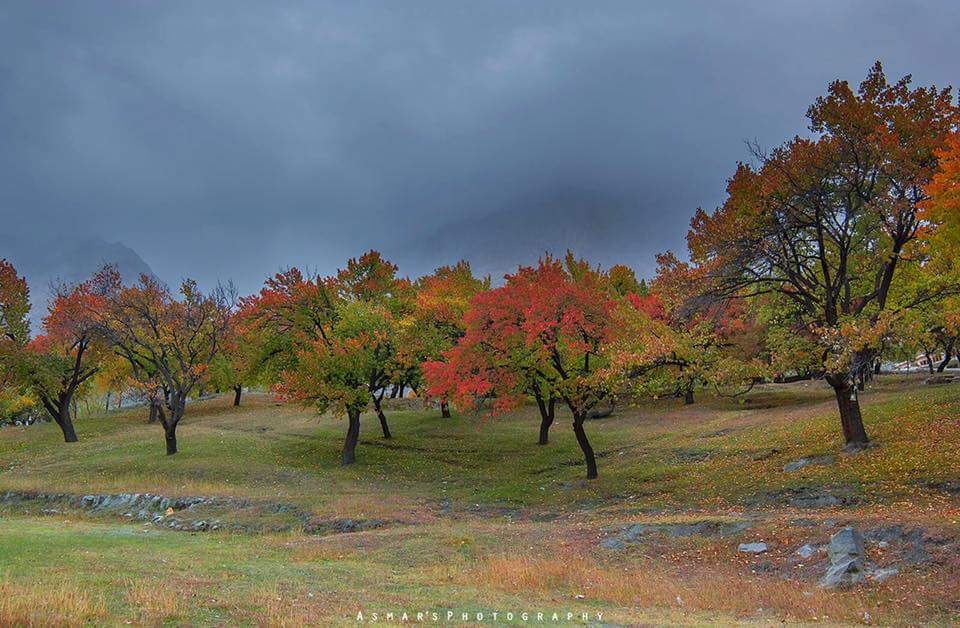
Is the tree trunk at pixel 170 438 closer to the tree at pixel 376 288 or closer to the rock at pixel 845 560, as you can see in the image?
the tree at pixel 376 288

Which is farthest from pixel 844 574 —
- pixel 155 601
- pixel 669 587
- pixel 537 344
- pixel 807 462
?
pixel 537 344

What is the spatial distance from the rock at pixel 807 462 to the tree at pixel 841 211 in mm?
1206

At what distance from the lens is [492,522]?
24.3 m

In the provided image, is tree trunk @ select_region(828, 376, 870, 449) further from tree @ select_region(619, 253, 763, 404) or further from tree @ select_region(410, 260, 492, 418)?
tree @ select_region(410, 260, 492, 418)

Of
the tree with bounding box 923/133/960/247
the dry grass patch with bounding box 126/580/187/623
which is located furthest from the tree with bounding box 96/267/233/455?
the tree with bounding box 923/133/960/247

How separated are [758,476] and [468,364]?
14.2 metres

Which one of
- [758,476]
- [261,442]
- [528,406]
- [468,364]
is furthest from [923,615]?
[528,406]

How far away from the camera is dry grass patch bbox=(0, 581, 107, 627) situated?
8.06 metres

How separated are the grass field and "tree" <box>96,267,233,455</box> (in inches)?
168

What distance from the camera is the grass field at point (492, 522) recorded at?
12109 mm

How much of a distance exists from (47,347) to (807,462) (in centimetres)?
5883

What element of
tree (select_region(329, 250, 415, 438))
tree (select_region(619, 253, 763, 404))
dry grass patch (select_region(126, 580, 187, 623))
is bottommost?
dry grass patch (select_region(126, 580, 187, 623))

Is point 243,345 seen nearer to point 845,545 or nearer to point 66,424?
point 66,424

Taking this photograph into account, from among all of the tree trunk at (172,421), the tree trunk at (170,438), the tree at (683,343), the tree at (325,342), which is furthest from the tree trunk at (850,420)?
the tree trunk at (170,438)
